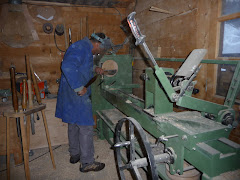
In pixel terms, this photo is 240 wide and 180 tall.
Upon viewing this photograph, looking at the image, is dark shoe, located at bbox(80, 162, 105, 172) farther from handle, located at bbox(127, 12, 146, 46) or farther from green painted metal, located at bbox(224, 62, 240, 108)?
handle, located at bbox(127, 12, 146, 46)

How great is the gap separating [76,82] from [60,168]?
3.85 feet

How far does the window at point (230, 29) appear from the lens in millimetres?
1479

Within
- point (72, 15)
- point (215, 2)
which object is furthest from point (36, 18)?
point (215, 2)

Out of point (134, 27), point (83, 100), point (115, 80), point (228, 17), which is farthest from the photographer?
point (115, 80)

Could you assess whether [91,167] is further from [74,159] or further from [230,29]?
[230,29]

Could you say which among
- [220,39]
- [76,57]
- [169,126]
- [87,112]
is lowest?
[87,112]

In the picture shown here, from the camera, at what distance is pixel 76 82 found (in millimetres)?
1875

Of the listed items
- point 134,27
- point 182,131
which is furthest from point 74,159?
point 134,27

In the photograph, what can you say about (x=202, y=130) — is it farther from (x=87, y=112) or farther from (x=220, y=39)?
(x=87, y=112)

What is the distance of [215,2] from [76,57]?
1487mm

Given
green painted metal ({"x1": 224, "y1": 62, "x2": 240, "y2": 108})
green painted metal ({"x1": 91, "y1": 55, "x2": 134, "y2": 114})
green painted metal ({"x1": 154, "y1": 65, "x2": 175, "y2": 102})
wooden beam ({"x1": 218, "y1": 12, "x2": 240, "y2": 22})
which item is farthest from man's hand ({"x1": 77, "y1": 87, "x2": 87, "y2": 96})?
wooden beam ({"x1": 218, "y1": 12, "x2": 240, "y2": 22})

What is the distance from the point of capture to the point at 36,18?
117 inches

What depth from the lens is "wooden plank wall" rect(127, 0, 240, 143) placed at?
5.52ft

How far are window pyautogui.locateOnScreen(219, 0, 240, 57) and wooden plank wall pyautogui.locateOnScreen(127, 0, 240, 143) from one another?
0.16 ft
